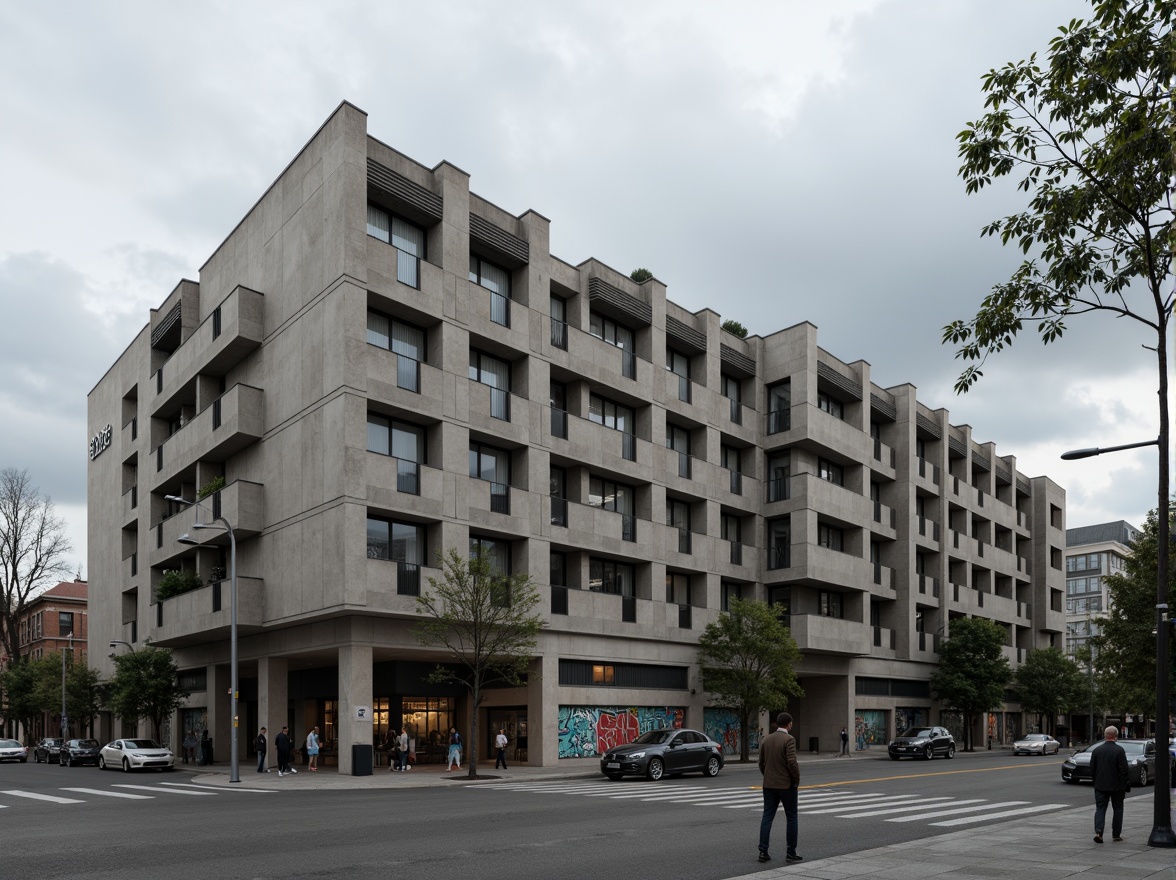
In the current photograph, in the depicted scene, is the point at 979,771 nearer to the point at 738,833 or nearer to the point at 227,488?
the point at 738,833

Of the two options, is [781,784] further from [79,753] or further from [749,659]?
[79,753]

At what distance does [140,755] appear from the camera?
3869cm

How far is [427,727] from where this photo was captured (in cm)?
3828

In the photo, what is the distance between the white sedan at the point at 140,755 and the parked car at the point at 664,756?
734 inches

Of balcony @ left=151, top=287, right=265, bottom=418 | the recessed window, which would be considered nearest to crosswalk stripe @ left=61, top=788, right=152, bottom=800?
balcony @ left=151, top=287, right=265, bottom=418

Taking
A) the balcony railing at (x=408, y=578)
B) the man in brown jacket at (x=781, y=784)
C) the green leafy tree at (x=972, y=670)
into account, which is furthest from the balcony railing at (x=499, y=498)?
the green leafy tree at (x=972, y=670)

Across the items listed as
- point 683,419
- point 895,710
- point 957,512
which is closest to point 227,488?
point 683,419

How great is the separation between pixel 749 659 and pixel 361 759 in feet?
54.3

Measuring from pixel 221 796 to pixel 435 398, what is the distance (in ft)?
46.3

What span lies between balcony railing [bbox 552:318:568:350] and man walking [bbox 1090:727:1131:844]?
2691 centimetres

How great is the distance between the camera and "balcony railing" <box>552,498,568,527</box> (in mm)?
37938

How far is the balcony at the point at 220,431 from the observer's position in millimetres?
36250

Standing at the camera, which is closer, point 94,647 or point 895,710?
point 895,710

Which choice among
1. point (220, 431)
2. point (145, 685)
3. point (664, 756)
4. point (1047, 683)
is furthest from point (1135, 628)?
point (145, 685)
